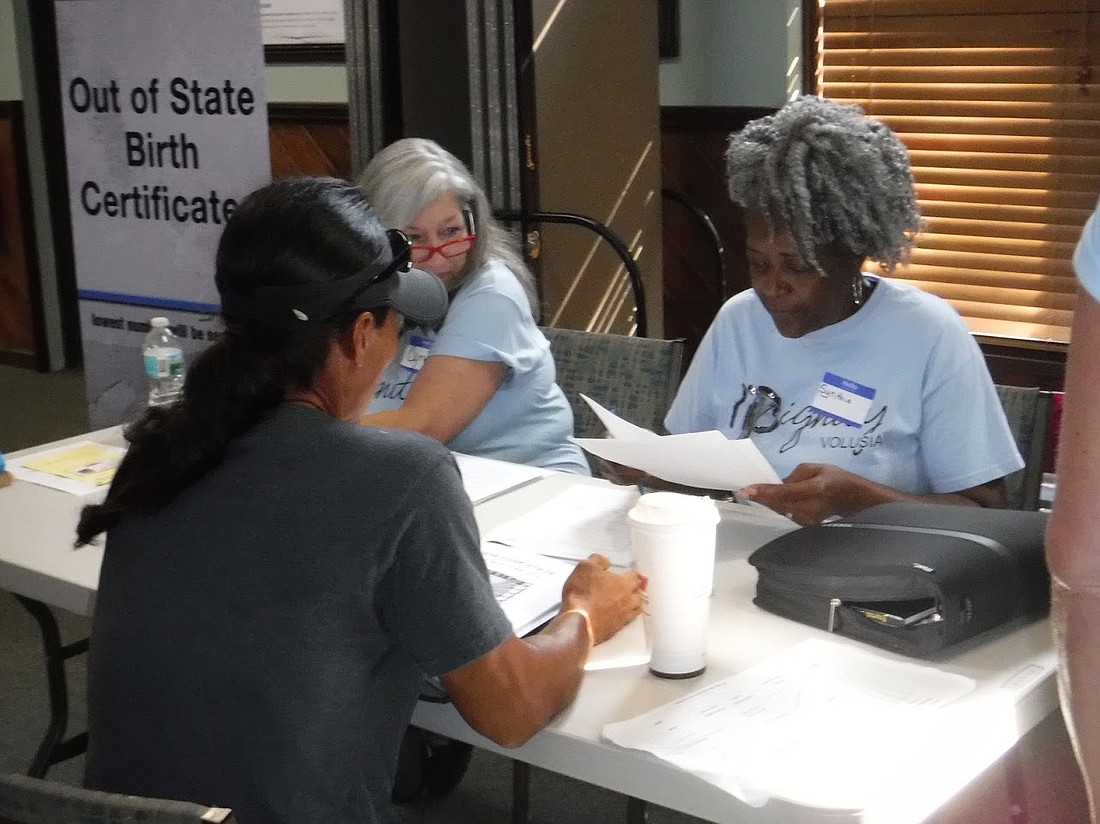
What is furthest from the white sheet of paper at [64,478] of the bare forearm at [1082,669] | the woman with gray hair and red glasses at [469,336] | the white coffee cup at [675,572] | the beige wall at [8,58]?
the beige wall at [8,58]

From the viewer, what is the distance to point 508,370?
A: 7.72 ft

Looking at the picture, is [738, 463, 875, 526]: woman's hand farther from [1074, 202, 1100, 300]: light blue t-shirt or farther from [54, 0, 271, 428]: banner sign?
[54, 0, 271, 428]: banner sign

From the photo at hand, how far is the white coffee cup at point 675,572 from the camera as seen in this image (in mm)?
1302

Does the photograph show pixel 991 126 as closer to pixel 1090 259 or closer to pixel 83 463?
pixel 83 463

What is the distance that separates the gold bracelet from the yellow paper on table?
1001 millimetres

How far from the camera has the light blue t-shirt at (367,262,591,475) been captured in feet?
7.61

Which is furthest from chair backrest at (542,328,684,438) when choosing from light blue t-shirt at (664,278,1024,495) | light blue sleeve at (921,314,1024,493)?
light blue sleeve at (921,314,1024,493)

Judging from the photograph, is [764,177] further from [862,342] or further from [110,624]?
[110,624]

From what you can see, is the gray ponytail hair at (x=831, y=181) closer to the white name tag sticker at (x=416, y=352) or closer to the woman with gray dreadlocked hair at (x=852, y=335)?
the woman with gray dreadlocked hair at (x=852, y=335)

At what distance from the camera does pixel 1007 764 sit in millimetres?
1463

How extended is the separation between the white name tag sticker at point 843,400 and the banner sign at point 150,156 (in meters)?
1.64

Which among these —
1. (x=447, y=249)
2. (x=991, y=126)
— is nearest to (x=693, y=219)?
(x=991, y=126)

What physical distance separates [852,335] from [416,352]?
82cm

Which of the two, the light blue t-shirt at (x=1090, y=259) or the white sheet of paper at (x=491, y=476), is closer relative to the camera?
the light blue t-shirt at (x=1090, y=259)
